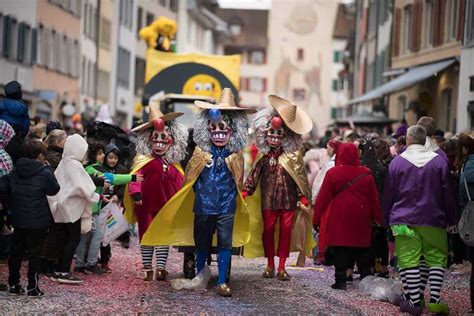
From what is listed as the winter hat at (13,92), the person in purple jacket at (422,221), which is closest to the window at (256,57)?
the winter hat at (13,92)

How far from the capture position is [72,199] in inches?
522

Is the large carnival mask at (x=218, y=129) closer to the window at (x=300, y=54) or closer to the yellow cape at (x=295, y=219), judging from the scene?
the yellow cape at (x=295, y=219)

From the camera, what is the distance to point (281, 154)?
47.4 feet

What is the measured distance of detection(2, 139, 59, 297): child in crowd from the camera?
39.9 feet

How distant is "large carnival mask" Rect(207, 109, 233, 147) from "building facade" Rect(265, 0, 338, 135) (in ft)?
305

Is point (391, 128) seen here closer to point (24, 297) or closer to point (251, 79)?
point (24, 297)

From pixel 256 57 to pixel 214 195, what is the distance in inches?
3991

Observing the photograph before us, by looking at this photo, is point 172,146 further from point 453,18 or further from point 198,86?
point 198,86

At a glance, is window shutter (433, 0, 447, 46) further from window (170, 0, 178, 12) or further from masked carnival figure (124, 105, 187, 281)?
window (170, 0, 178, 12)

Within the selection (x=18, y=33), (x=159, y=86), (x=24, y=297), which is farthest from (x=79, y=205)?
(x=18, y=33)

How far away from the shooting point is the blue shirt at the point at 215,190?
43.2ft

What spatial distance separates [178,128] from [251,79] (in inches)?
3812

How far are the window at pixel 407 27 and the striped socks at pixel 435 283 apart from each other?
23.4 m

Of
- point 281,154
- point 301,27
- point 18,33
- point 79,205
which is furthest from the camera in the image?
point 301,27
